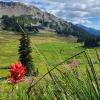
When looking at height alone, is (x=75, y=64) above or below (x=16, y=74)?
above

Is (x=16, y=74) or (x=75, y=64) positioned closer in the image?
(x=75, y=64)

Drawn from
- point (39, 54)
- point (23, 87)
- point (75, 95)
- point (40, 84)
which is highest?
point (39, 54)

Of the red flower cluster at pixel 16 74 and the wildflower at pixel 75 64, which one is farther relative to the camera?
the red flower cluster at pixel 16 74

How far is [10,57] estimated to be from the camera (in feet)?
580

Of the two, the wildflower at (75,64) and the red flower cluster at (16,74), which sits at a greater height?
the wildflower at (75,64)

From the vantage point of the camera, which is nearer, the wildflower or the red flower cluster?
the wildflower

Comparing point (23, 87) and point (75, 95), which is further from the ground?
point (75, 95)

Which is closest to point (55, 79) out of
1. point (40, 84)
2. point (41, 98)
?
point (41, 98)

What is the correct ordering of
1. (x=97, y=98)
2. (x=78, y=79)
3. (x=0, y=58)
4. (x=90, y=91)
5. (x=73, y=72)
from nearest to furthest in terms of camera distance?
(x=97, y=98) < (x=90, y=91) < (x=78, y=79) < (x=73, y=72) < (x=0, y=58)

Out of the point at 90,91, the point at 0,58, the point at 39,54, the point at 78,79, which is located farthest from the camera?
the point at 0,58

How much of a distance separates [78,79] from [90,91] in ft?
2.15

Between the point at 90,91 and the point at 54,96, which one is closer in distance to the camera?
the point at 90,91

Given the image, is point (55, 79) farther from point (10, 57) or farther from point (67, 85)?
point (10, 57)

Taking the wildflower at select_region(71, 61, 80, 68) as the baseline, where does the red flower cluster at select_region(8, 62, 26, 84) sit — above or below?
below
